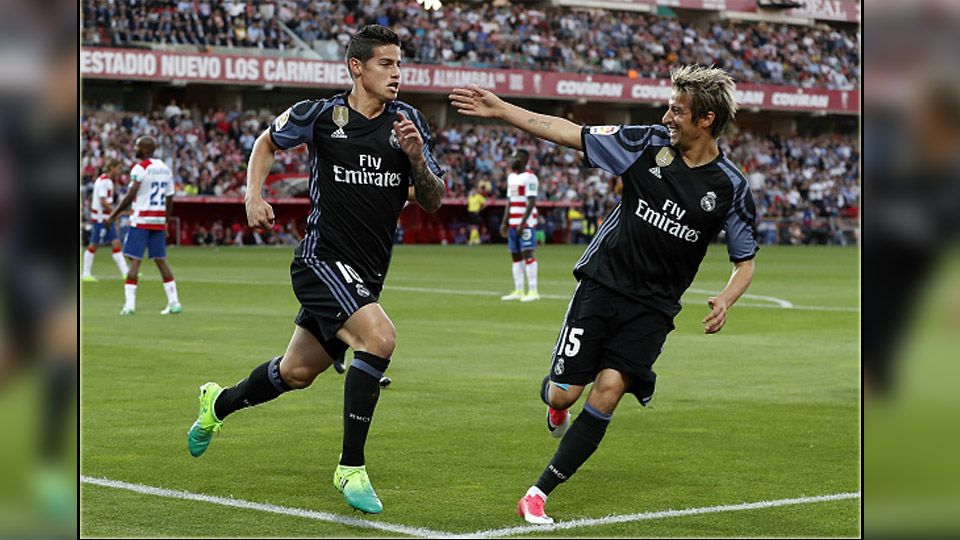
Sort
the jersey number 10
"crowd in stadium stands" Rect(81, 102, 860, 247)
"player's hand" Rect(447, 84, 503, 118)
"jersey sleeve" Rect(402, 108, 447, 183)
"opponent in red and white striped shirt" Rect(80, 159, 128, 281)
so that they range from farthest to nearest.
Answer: "crowd in stadium stands" Rect(81, 102, 860, 247)
"opponent in red and white striped shirt" Rect(80, 159, 128, 281)
"jersey sleeve" Rect(402, 108, 447, 183)
the jersey number 10
"player's hand" Rect(447, 84, 503, 118)

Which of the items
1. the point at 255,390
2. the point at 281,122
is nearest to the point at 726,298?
the point at 281,122

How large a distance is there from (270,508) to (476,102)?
2097 mm

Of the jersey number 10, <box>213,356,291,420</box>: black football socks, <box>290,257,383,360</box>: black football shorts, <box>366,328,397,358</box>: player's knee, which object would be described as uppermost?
the jersey number 10

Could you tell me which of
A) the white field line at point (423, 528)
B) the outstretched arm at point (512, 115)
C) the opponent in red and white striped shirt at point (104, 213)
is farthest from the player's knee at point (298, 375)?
the opponent in red and white striped shirt at point (104, 213)

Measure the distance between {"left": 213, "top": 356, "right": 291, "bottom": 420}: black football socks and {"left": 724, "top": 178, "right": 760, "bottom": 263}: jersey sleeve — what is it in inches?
93.6

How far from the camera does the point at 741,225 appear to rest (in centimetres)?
646

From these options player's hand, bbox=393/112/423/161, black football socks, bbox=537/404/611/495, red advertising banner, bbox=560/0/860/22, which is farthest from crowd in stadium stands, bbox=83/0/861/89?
black football socks, bbox=537/404/611/495

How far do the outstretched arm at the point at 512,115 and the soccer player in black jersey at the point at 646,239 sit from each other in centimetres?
1

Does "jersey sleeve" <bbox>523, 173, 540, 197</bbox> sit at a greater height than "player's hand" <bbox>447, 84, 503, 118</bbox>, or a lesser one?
lesser

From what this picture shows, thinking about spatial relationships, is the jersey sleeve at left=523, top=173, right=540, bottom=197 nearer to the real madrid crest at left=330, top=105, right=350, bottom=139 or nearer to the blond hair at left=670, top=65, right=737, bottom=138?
the real madrid crest at left=330, top=105, right=350, bottom=139

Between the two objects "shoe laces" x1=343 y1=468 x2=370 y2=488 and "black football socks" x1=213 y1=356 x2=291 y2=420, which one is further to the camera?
"black football socks" x1=213 y1=356 x2=291 y2=420

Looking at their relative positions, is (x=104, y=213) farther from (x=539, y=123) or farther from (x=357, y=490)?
(x=539, y=123)

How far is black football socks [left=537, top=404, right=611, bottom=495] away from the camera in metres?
6.18

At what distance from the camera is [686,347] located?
15570 mm
